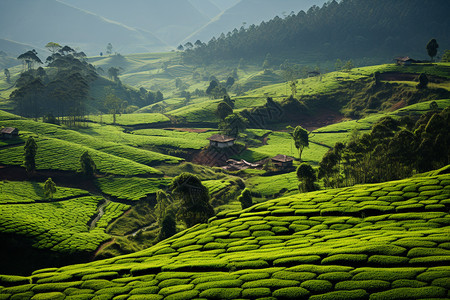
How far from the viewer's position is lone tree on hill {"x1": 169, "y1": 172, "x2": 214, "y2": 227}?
58.9 meters

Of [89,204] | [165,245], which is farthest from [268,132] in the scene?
[165,245]

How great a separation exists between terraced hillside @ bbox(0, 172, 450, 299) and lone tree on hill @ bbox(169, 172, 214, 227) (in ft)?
32.7

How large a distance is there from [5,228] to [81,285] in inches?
1074

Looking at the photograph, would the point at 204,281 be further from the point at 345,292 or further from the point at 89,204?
the point at 89,204

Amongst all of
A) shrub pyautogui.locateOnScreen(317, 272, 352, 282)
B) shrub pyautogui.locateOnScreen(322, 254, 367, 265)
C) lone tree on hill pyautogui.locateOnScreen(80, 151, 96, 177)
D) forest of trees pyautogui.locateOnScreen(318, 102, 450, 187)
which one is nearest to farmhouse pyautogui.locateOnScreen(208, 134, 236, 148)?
Answer: lone tree on hill pyautogui.locateOnScreen(80, 151, 96, 177)

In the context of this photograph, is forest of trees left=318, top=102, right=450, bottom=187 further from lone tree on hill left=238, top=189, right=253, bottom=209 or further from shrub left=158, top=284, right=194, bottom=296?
shrub left=158, top=284, right=194, bottom=296

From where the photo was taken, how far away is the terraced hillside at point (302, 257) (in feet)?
80.3

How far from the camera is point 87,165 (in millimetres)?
87375

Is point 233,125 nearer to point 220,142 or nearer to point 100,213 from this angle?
point 220,142

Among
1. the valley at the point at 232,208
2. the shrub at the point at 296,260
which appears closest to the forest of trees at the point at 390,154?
the valley at the point at 232,208

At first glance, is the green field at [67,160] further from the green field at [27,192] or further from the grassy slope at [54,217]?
the grassy slope at [54,217]

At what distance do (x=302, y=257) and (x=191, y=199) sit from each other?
32316mm

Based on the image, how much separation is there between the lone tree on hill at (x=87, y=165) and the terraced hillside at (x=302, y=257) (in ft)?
160

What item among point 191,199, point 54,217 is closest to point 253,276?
point 191,199
